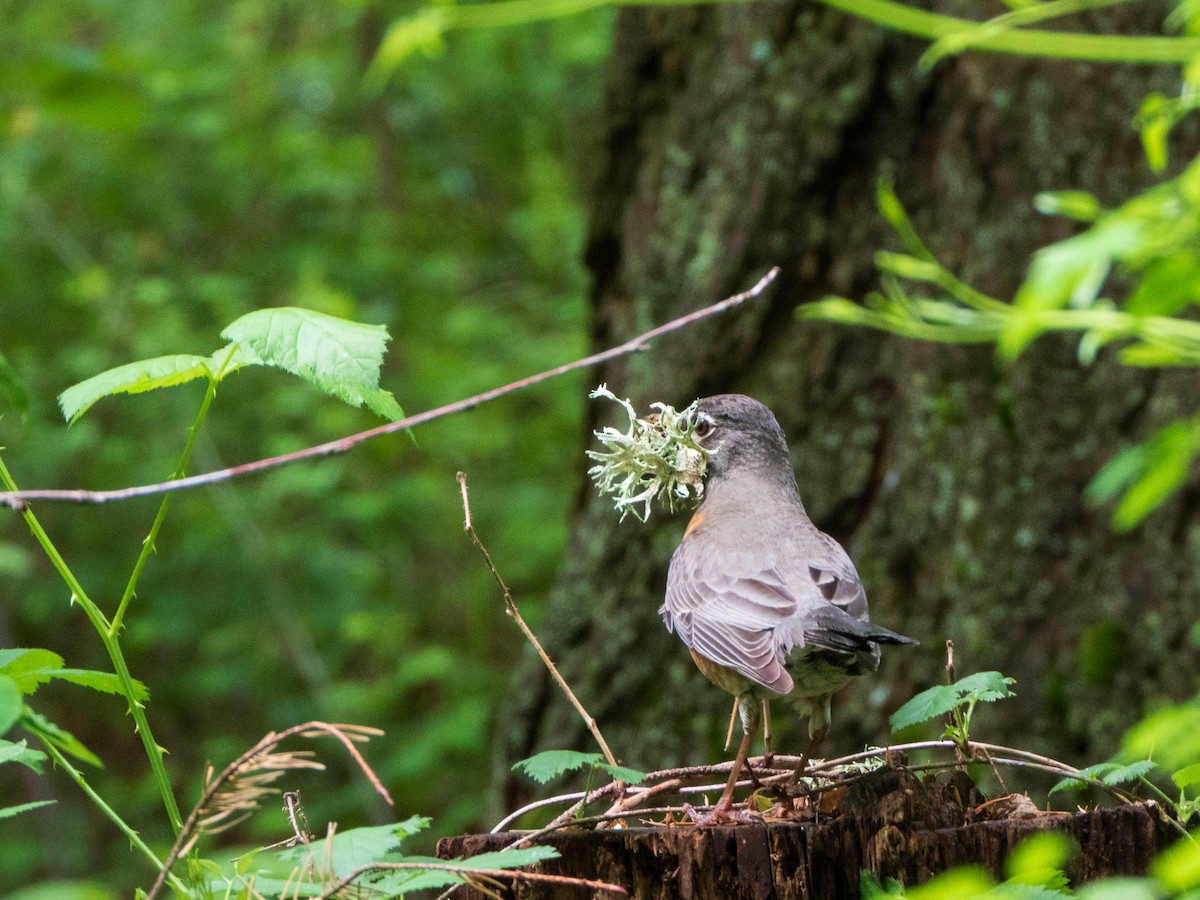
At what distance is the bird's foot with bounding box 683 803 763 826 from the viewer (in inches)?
102

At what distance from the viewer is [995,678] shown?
2348 millimetres

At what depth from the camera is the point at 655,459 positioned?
346 cm

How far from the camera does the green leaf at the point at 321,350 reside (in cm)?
200

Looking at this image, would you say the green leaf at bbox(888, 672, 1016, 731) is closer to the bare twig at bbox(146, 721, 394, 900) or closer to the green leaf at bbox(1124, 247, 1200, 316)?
the bare twig at bbox(146, 721, 394, 900)

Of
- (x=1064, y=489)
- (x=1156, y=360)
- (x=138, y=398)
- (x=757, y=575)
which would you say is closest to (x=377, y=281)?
(x=138, y=398)

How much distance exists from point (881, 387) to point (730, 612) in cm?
210

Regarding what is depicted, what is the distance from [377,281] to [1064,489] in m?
7.44

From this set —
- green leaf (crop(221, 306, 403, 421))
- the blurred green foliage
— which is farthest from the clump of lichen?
the blurred green foliage

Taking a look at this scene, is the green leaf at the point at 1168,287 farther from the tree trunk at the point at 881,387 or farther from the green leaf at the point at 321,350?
the tree trunk at the point at 881,387

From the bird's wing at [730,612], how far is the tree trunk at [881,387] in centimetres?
156

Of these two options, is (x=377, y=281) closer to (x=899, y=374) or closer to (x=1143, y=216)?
(x=899, y=374)

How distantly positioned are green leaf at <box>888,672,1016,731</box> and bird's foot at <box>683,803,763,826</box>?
0.42 meters

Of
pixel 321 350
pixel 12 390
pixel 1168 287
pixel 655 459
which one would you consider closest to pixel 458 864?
pixel 321 350

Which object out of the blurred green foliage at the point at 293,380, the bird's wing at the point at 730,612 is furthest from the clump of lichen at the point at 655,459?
the blurred green foliage at the point at 293,380
